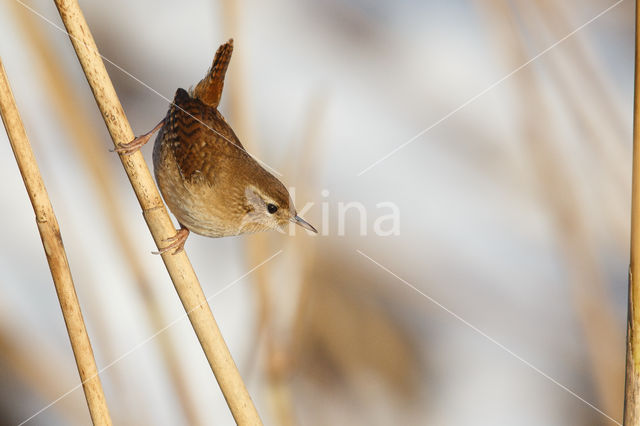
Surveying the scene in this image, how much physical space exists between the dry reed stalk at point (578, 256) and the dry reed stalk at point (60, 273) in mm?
1432

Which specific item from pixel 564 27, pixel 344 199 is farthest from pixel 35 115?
pixel 564 27

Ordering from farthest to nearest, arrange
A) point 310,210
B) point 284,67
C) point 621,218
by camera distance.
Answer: point 284,67
point 310,210
point 621,218

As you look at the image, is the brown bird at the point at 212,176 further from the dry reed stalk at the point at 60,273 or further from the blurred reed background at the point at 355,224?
the dry reed stalk at the point at 60,273

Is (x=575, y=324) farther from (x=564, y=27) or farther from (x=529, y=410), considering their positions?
(x=564, y=27)

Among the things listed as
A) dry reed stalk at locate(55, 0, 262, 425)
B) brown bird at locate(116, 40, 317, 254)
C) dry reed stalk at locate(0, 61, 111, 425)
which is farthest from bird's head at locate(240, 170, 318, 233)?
dry reed stalk at locate(0, 61, 111, 425)

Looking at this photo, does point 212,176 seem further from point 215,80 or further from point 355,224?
point 355,224

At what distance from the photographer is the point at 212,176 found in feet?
5.88

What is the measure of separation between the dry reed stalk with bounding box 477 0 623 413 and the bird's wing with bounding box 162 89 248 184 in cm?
99

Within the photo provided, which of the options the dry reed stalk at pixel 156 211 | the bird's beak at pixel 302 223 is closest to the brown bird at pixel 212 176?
the bird's beak at pixel 302 223

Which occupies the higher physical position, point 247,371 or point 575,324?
point 247,371

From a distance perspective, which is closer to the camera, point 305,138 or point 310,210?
point 305,138

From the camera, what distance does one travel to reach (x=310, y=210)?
76.8 inches

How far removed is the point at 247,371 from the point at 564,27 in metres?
1.55

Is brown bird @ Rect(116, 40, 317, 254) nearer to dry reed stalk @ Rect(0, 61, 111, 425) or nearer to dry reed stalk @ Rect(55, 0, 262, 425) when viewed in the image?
dry reed stalk @ Rect(55, 0, 262, 425)
